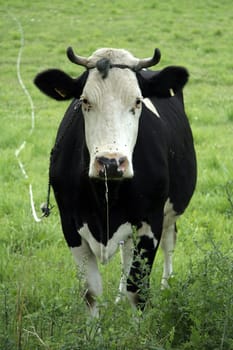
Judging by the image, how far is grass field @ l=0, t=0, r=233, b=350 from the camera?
148 inches

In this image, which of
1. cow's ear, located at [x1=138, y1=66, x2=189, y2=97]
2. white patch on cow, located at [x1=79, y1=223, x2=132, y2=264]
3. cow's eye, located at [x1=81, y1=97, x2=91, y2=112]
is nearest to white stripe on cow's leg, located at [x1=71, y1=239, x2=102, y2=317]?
white patch on cow, located at [x1=79, y1=223, x2=132, y2=264]

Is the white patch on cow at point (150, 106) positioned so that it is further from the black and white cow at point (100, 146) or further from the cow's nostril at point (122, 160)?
the cow's nostril at point (122, 160)

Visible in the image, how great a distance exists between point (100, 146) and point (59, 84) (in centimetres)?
71

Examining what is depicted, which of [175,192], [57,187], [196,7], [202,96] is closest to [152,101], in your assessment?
[175,192]

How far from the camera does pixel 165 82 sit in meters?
4.82

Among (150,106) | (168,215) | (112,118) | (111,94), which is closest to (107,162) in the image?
(112,118)

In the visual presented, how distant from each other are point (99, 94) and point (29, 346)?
1.43m

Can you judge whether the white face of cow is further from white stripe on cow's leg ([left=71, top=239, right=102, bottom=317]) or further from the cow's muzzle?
white stripe on cow's leg ([left=71, top=239, right=102, bottom=317])

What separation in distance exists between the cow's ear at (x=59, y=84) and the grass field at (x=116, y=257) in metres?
0.15

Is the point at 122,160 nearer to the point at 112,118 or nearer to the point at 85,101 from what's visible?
the point at 112,118

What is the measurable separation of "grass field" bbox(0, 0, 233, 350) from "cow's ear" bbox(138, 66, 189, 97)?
705 millimetres

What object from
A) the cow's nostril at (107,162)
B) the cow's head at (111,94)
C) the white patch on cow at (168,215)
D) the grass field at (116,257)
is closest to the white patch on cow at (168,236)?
the white patch on cow at (168,215)

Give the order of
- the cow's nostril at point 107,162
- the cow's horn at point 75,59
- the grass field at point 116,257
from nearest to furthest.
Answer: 1. the grass field at point 116,257
2. the cow's nostril at point 107,162
3. the cow's horn at point 75,59

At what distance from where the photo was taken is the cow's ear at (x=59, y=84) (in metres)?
4.66
